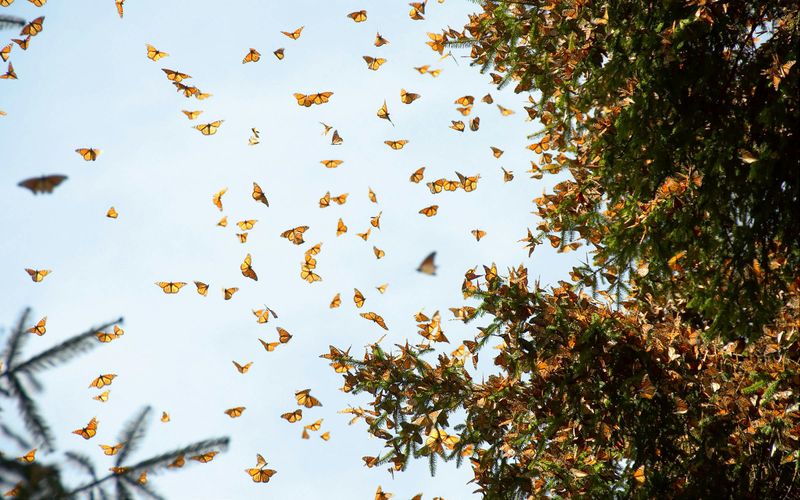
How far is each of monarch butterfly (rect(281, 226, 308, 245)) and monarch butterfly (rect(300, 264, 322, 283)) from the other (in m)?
0.28

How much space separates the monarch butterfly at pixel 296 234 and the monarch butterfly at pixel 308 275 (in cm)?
28

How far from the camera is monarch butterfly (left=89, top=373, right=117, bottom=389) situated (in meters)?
6.13

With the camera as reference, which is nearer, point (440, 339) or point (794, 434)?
point (794, 434)

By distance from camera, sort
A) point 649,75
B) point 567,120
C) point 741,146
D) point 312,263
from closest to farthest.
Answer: point 741,146 → point 649,75 → point 567,120 → point 312,263

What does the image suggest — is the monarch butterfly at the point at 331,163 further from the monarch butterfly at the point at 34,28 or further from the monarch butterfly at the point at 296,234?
the monarch butterfly at the point at 34,28

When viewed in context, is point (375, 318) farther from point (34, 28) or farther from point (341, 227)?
point (34, 28)

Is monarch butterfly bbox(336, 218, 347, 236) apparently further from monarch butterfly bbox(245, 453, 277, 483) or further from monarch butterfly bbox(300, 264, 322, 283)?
monarch butterfly bbox(245, 453, 277, 483)

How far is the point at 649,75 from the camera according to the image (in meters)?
4.61

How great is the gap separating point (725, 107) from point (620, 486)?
2784 mm

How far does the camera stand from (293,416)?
6.39 meters

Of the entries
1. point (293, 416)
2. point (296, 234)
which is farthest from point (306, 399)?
point (296, 234)

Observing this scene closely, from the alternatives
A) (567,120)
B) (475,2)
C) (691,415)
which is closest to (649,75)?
(567,120)

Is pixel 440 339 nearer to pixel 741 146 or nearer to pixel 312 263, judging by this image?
pixel 312 263

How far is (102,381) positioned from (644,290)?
486 cm
